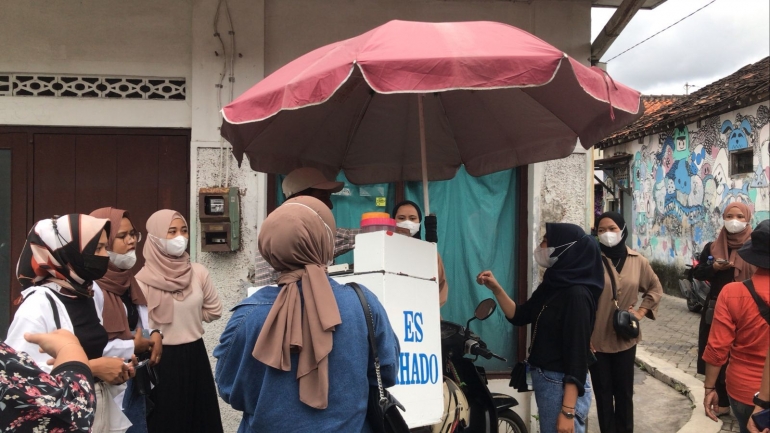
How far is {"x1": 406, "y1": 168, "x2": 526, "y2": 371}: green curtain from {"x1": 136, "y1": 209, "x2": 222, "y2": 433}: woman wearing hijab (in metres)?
2.10

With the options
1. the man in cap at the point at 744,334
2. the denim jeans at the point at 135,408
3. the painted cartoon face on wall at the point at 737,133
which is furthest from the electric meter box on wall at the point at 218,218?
the painted cartoon face on wall at the point at 737,133

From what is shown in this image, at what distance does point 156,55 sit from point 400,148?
2.31 meters

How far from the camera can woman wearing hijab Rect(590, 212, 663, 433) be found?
4.06 meters

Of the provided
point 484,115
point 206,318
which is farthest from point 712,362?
point 206,318

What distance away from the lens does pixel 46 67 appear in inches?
179

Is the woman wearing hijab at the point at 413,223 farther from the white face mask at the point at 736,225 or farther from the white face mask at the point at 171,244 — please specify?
the white face mask at the point at 736,225

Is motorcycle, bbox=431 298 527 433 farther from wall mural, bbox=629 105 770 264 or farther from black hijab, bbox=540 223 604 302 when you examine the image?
wall mural, bbox=629 105 770 264

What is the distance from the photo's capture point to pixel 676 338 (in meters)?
8.51

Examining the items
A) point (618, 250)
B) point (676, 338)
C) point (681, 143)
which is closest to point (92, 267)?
point (618, 250)

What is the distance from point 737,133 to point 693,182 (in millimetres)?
1877

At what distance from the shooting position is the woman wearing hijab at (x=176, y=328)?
3404 mm

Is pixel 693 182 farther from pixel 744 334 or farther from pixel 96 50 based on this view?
pixel 96 50

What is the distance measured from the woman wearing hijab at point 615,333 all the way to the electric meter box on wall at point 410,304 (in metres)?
1.94

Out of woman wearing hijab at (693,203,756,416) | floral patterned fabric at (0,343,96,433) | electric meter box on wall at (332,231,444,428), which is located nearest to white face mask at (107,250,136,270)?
electric meter box on wall at (332,231,444,428)
